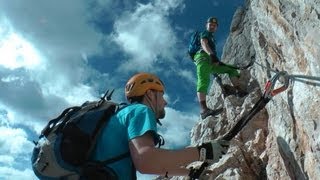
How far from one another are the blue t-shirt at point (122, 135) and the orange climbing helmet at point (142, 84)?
85 centimetres

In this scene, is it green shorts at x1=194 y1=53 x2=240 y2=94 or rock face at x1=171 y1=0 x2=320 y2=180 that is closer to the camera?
rock face at x1=171 y1=0 x2=320 y2=180

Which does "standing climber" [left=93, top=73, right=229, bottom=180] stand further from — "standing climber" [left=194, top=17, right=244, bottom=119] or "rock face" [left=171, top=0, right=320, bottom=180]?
"standing climber" [left=194, top=17, right=244, bottom=119]

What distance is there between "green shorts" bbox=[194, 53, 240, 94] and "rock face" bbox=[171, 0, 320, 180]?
3.81 feet

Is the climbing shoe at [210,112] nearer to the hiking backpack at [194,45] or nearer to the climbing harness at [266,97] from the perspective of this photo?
the hiking backpack at [194,45]

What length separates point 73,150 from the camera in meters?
5.06

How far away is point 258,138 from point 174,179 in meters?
3.25

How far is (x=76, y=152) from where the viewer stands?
5.07 m

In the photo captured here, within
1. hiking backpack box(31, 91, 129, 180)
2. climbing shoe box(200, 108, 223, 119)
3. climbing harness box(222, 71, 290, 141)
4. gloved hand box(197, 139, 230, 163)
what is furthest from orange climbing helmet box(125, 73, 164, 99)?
climbing shoe box(200, 108, 223, 119)

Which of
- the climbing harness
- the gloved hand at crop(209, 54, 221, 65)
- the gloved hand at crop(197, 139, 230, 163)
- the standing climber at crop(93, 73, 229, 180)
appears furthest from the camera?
the gloved hand at crop(209, 54, 221, 65)

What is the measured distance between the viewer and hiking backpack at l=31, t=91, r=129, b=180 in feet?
16.6

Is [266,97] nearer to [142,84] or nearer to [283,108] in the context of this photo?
[283,108]

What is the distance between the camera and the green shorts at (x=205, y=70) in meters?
14.5

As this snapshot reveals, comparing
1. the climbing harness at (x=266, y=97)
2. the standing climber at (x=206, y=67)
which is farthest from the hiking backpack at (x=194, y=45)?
the climbing harness at (x=266, y=97)

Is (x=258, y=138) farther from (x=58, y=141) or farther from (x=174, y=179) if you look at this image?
(x=58, y=141)
